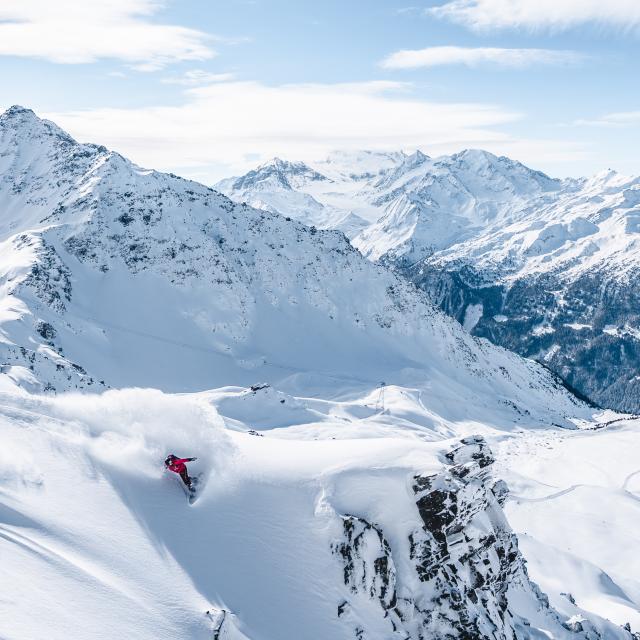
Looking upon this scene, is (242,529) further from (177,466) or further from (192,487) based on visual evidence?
(177,466)

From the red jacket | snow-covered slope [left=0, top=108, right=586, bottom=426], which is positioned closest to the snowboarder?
the red jacket

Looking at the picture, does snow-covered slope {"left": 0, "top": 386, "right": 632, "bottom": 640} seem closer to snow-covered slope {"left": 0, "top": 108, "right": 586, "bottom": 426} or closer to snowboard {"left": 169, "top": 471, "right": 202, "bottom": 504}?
snowboard {"left": 169, "top": 471, "right": 202, "bottom": 504}

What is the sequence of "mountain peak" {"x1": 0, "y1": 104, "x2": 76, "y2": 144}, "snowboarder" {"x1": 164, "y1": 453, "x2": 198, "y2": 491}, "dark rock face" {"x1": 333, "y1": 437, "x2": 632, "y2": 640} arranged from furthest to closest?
1. "mountain peak" {"x1": 0, "y1": 104, "x2": 76, "y2": 144}
2. "snowboarder" {"x1": 164, "y1": 453, "x2": 198, "y2": 491}
3. "dark rock face" {"x1": 333, "y1": 437, "x2": 632, "y2": 640}

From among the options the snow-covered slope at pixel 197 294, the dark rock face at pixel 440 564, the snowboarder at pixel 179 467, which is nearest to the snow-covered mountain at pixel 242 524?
the dark rock face at pixel 440 564

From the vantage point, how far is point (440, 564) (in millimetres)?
24703

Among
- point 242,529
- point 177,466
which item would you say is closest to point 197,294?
point 177,466

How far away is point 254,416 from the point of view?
75.4 m

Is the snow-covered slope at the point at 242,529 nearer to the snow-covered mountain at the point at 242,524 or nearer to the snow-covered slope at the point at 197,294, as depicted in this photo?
the snow-covered mountain at the point at 242,524

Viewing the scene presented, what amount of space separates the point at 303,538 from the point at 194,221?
109883 millimetres

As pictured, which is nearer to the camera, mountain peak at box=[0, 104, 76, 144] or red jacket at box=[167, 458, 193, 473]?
red jacket at box=[167, 458, 193, 473]

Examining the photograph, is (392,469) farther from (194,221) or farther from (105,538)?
(194,221)

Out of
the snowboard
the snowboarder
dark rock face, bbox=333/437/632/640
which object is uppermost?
the snowboarder

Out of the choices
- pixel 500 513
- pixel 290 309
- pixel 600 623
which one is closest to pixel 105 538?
pixel 500 513

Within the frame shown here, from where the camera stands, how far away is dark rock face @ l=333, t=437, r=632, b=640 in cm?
2353
